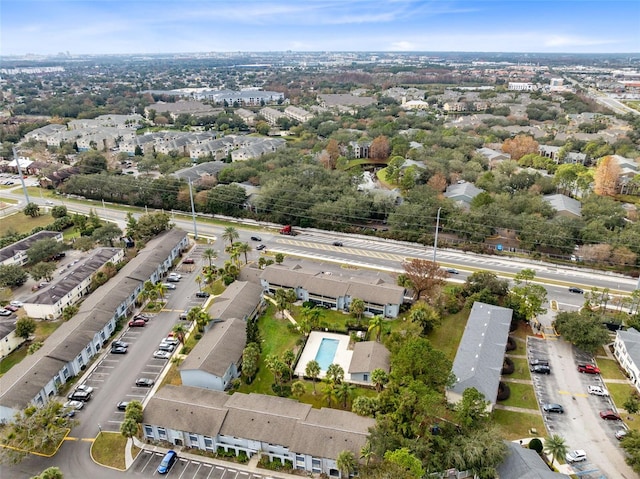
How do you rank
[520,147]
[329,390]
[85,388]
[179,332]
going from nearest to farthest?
[329,390]
[85,388]
[179,332]
[520,147]

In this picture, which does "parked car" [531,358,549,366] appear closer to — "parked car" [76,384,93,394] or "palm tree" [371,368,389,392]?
"palm tree" [371,368,389,392]

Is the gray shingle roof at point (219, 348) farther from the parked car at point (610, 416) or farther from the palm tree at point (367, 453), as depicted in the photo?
the parked car at point (610, 416)

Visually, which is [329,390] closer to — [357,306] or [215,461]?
[215,461]

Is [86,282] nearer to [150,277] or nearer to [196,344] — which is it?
[150,277]

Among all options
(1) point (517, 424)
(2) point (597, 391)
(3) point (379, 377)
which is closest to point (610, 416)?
(2) point (597, 391)

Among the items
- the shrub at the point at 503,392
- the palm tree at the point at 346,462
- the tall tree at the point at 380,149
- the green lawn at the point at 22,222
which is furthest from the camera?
the tall tree at the point at 380,149

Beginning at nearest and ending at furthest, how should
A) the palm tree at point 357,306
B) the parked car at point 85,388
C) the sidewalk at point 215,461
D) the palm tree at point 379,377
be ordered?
the sidewalk at point 215,461 < the palm tree at point 379,377 < the parked car at point 85,388 < the palm tree at point 357,306

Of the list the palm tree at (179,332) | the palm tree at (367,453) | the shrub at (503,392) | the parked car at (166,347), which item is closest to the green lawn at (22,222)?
the parked car at (166,347)
